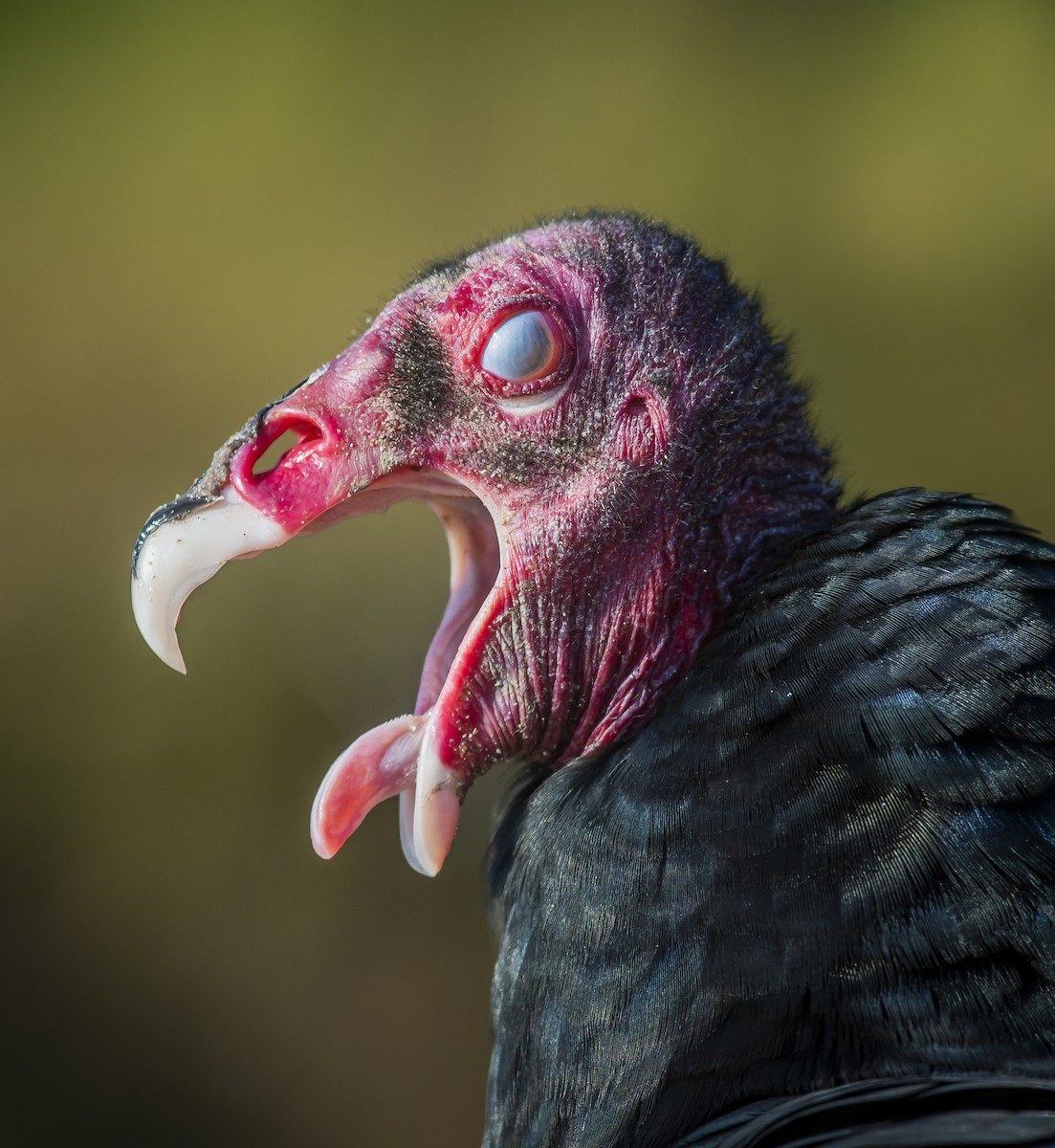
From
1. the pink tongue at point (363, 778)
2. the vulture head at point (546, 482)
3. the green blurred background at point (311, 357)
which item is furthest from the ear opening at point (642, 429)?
the green blurred background at point (311, 357)

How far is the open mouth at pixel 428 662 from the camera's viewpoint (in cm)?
129

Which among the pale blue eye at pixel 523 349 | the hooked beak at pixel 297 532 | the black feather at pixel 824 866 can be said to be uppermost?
the pale blue eye at pixel 523 349

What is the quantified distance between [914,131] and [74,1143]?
4.68m

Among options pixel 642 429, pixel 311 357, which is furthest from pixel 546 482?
pixel 311 357

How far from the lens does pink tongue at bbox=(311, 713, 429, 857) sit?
136cm

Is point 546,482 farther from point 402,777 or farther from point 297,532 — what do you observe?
point 402,777

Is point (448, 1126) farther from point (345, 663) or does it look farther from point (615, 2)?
point (615, 2)

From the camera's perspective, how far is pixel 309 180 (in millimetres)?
4113

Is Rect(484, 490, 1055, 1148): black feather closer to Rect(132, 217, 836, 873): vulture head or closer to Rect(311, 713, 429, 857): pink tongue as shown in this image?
Rect(132, 217, 836, 873): vulture head

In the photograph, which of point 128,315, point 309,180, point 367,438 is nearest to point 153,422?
point 128,315

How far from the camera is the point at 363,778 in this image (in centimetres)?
136

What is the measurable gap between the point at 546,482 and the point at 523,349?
0.55 feet

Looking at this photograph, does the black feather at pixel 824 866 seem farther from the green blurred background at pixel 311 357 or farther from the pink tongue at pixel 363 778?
the green blurred background at pixel 311 357

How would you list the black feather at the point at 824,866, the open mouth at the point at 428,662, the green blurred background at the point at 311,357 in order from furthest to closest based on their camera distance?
1. the green blurred background at the point at 311,357
2. the open mouth at the point at 428,662
3. the black feather at the point at 824,866
